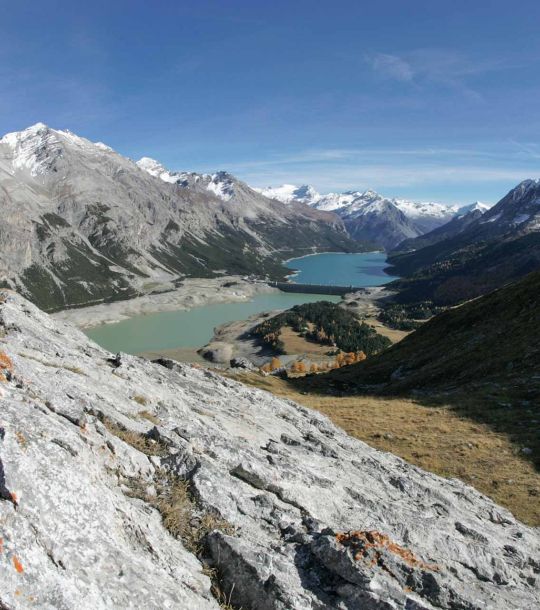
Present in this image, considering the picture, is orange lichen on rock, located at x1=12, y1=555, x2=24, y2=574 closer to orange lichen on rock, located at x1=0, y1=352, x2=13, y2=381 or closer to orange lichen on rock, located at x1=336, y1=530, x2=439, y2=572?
orange lichen on rock, located at x1=0, y1=352, x2=13, y2=381

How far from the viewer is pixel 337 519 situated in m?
14.9

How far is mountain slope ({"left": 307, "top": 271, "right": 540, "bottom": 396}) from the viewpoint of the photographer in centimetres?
4828

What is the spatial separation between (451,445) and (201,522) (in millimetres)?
25269

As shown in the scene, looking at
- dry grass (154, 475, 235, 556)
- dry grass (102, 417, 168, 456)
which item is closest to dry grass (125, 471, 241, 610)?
dry grass (154, 475, 235, 556)

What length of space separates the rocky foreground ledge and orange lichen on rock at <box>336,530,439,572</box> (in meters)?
0.04

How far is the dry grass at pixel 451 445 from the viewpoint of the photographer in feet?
84.5

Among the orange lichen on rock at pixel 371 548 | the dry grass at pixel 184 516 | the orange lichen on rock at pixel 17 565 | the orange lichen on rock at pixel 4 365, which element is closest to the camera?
the orange lichen on rock at pixel 17 565

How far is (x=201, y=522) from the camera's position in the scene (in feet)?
39.2

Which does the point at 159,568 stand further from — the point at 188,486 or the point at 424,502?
the point at 424,502

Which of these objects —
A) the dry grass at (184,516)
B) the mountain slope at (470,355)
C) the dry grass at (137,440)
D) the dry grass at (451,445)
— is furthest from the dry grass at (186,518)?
the mountain slope at (470,355)

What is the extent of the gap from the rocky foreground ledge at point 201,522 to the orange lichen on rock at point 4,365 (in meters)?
0.10

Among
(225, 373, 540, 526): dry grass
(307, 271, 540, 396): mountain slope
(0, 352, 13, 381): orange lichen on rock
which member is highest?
(307, 271, 540, 396): mountain slope

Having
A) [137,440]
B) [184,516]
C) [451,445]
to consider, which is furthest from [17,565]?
[451,445]

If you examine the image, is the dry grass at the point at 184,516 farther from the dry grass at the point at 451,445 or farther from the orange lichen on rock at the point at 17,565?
the dry grass at the point at 451,445
